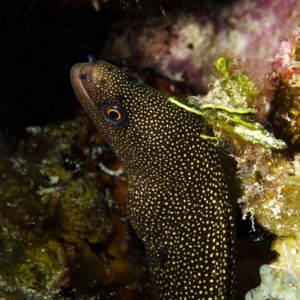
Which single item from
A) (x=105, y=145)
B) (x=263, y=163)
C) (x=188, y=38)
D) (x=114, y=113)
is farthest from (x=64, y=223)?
(x=188, y=38)

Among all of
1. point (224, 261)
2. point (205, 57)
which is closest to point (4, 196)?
point (224, 261)

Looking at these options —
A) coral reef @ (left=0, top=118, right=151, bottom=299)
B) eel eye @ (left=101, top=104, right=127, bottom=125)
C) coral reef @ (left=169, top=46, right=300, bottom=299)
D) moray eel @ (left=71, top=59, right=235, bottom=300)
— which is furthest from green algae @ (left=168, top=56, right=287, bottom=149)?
coral reef @ (left=0, top=118, right=151, bottom=299)

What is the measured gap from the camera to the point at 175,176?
333 centimetres

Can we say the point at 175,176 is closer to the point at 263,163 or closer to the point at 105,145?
the point at 263,163

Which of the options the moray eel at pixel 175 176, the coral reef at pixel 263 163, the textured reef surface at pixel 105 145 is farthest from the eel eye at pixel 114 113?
the textured reef surface at pixel 105 145

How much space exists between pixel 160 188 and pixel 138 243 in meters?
1.29

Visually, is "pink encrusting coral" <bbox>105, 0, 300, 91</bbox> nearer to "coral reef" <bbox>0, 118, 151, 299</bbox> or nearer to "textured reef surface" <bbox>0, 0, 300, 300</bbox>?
"textured reef surface" <bbox>0, 0, 300, 300</bbox>

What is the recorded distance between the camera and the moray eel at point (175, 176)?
3.31m

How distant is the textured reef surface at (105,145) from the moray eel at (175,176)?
0.24 metres

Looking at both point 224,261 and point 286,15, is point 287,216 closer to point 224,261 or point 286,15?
point 224,261

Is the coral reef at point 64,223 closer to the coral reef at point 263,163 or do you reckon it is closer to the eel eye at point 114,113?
the eel eye at point 114,113

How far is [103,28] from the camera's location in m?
5.86

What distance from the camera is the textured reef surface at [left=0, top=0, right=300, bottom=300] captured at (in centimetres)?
326

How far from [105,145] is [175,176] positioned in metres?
1.67
